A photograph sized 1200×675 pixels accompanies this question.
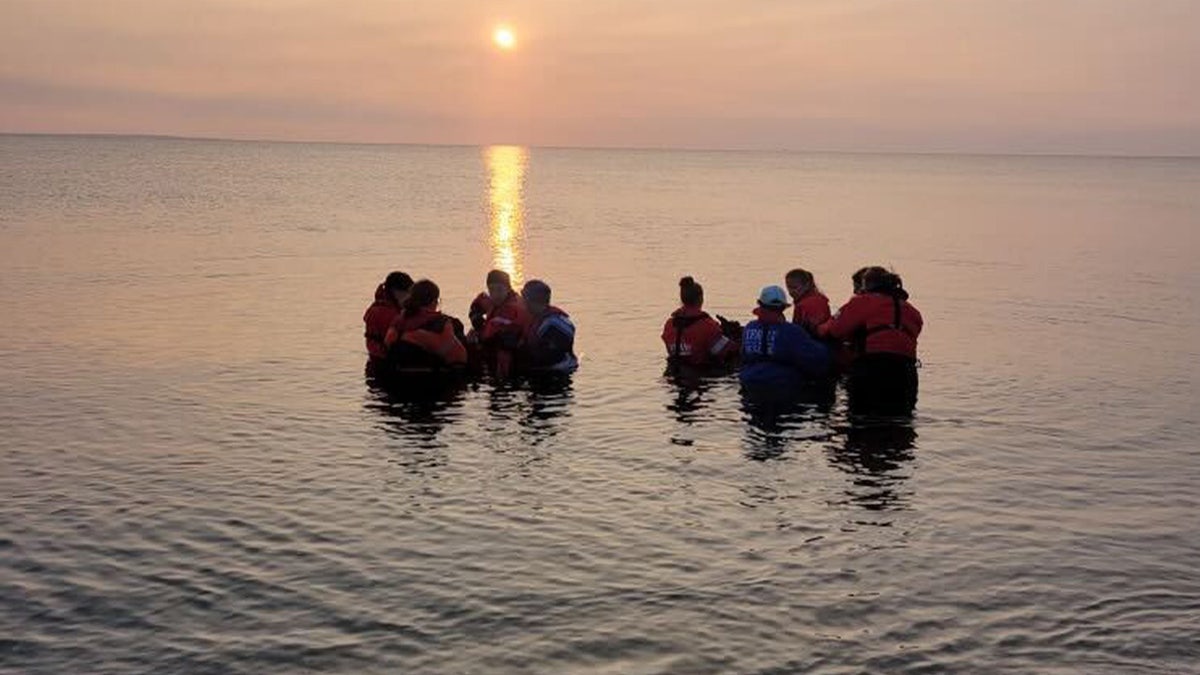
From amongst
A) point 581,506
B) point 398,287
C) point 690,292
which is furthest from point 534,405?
point 581,506

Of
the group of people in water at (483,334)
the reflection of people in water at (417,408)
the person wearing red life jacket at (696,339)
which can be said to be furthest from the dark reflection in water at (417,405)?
the person wearing red life jacket at (696,339)

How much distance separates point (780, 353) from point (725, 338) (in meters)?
2.41

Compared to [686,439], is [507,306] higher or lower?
higher

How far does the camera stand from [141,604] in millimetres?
10633

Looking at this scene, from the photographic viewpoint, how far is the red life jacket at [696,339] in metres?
22.2

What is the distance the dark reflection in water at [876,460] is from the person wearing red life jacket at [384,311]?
26.5ft

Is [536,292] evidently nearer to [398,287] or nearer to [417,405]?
[398,287]

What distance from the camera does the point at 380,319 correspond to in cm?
2192

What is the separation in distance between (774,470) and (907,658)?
599 cm

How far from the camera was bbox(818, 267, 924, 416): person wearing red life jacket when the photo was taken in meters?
19.2

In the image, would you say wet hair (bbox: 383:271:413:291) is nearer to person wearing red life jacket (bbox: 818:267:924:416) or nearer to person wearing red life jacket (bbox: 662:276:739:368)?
person wearing red life jacket (bbox: 662:276:739:368)

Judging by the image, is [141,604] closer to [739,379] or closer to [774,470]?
[774,470]

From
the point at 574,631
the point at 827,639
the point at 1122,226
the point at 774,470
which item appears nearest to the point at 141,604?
the point at 574,631

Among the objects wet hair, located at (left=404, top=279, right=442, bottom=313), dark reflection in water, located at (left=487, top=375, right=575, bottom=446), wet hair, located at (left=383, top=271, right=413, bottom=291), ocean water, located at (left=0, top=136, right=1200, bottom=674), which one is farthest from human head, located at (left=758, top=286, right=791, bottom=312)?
wet hair, located at (left=383, top=271, right=413, bottom=291)
